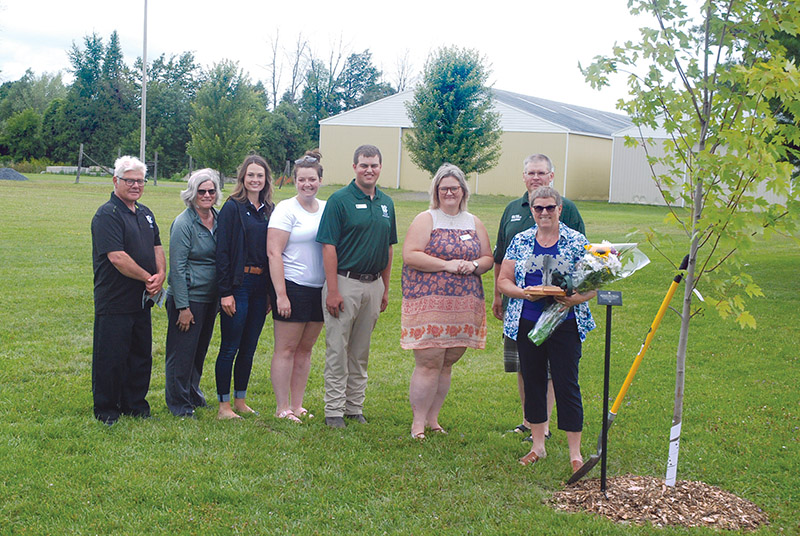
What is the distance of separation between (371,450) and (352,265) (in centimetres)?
132

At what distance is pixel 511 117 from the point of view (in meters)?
42.7

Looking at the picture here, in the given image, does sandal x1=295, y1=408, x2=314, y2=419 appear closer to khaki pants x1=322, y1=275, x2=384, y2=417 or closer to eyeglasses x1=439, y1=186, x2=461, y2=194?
khaki pants x1=322, y1=275, x2=384, y2=417

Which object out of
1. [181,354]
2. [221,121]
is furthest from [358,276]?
[221,121]

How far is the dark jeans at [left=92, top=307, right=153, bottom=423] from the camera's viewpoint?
17.5ft

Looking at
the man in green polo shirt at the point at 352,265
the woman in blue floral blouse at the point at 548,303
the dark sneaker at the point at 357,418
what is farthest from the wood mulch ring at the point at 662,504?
the man in green polo shirt at the point at 352,265

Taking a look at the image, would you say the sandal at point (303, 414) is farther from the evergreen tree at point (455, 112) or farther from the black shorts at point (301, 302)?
the evergreen tree at point (455, 112)

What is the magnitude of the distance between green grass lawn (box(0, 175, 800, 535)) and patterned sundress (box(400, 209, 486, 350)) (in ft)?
2.45

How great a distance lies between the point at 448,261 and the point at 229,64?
3653 cm

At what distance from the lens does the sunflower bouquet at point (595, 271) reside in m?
4.31

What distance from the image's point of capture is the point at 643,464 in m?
5.02

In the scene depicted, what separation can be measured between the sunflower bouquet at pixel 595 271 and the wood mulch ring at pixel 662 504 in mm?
936

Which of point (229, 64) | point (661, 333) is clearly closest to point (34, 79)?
point (229, 64)

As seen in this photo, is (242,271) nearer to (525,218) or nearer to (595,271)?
(525,218)

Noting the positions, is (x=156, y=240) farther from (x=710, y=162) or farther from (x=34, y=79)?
(x=34, y=79)
